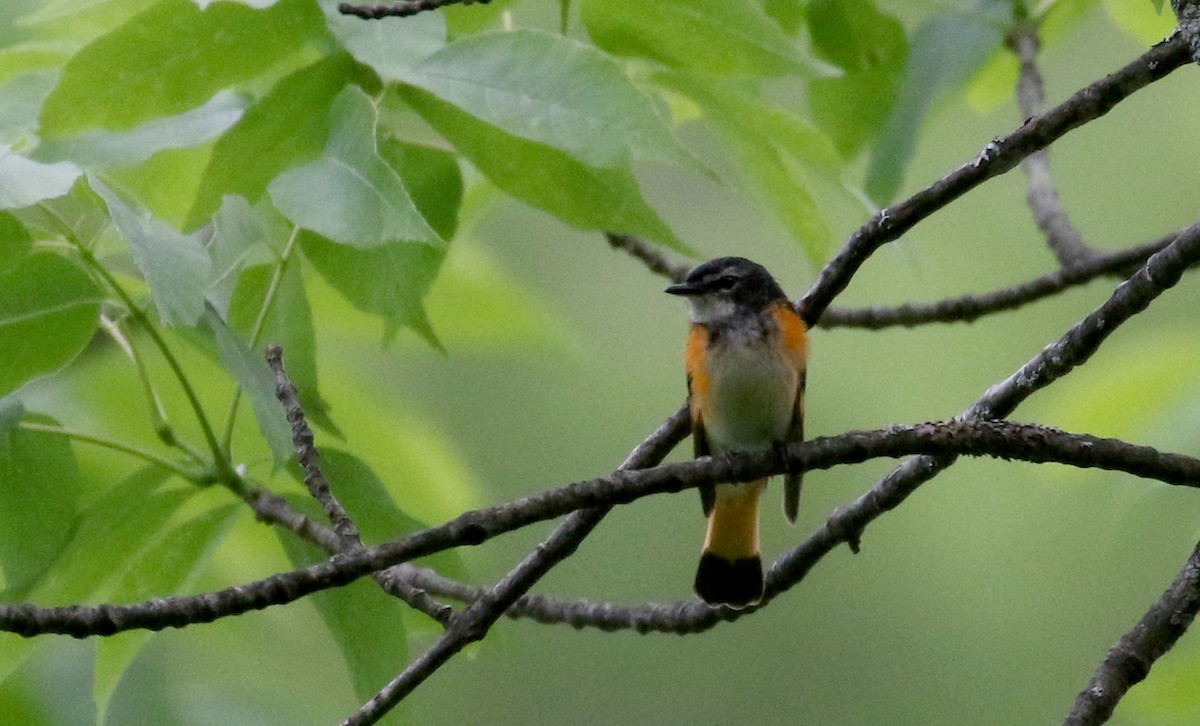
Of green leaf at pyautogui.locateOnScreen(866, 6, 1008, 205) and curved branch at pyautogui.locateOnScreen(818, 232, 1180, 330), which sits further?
curved branch at pyautogui.locateOnScreen(818, 232, 1180, 330)

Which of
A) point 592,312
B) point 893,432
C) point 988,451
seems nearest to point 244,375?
point 893,432

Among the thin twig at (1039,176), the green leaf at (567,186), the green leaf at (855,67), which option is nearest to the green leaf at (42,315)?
the green leaf at (567,186)

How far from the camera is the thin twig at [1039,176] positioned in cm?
322

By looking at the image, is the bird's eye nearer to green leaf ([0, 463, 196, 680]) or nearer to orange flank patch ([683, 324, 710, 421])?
orange flank patch ([683, 324, 710, 421])

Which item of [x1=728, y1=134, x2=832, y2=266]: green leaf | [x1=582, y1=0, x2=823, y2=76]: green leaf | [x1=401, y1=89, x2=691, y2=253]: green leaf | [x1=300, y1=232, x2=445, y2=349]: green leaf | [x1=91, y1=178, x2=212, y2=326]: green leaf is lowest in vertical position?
[x1=91, y1=178, x2=212, y2=326]: green leaf

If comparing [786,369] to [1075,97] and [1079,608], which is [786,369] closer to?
[1075,97]

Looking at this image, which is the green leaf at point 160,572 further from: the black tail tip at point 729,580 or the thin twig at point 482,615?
the black tail tip at point 729,580

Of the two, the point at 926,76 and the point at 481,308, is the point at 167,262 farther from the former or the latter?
the point at 926,76

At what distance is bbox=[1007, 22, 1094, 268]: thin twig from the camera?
3.22 metres

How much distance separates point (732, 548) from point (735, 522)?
121 mm

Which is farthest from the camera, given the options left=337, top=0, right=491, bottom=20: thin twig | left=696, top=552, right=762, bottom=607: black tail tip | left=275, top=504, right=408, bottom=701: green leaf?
left=696, top=552, right=762, bottom=607: black tail tip

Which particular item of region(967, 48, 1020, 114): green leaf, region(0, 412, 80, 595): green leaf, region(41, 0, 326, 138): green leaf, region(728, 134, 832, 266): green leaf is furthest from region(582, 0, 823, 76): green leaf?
region(967, 48, 1020, 114): green leaf

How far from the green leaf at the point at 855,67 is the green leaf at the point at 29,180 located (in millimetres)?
1577

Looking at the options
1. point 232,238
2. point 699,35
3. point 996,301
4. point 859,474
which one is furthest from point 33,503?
point 859,474
